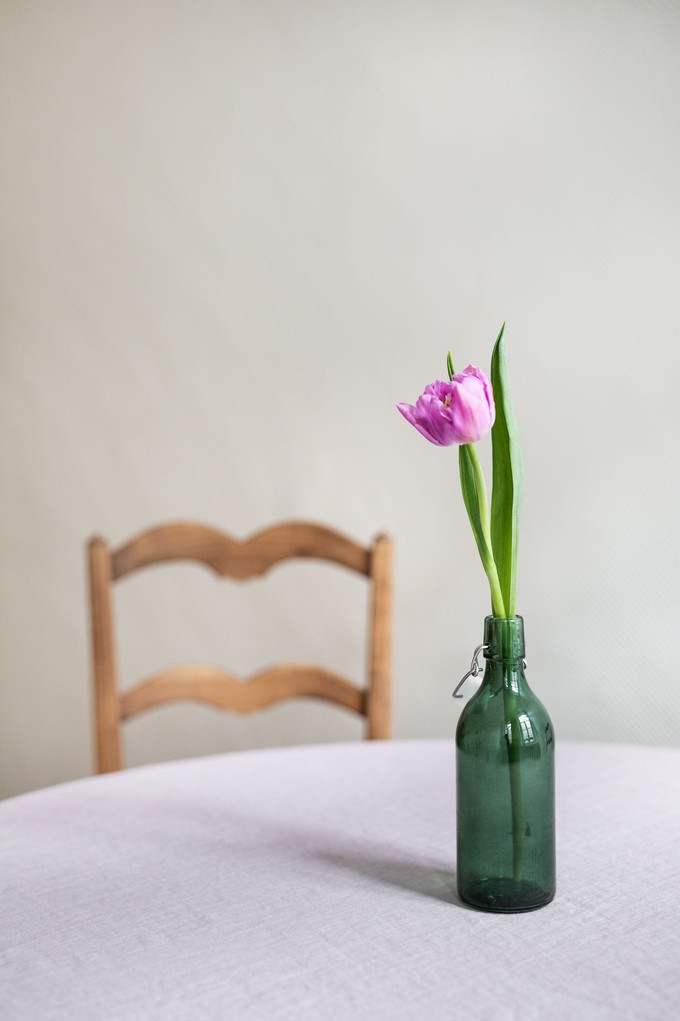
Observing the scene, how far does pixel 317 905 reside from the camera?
2.47ft

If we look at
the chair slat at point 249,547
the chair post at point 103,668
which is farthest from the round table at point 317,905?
the chair slat at point 249,547

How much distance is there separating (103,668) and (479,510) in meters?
0.83

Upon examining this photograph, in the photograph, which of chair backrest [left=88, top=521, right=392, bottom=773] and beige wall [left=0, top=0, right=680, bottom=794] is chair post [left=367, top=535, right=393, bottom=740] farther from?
beige wall [left=0, top=0, right=680, bottom=794]

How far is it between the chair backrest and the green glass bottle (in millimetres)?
752

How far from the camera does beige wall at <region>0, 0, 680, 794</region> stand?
6.91 ft

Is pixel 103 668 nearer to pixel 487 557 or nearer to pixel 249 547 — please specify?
pixel 249 547

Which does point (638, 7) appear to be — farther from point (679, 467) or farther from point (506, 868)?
point (506, 868)

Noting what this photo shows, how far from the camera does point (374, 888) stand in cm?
79

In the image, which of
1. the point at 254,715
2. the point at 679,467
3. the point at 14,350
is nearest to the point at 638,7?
the point at 679,467

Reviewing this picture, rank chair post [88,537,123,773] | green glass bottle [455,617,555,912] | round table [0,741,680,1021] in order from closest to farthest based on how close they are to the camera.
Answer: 1. round table [0,741,680,1021]
2. green glass bottle [455,617,555,912]
3. chair post [88,537,123,773]

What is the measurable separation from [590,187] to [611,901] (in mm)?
1732

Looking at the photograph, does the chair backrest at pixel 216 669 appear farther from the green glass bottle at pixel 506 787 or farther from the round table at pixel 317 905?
the green glass bottle at pixel 506 787

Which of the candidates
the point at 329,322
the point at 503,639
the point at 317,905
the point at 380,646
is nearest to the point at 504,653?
the point at 503,639

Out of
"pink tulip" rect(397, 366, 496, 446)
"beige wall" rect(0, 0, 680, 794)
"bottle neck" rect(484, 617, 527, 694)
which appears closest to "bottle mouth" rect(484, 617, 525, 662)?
"bottle neck" rect(484, 617, 527, 694)
